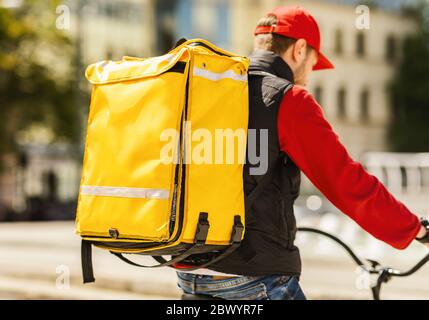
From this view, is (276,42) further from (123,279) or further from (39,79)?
(39,79)

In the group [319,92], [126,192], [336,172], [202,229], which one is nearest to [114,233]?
[126,192]

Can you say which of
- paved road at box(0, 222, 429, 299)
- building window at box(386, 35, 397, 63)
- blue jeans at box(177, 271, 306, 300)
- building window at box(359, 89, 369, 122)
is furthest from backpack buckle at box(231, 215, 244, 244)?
building window at box(386, 35, 397, 63)

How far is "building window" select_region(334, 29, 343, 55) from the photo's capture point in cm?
5388

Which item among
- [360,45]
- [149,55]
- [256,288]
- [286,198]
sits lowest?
[256,288]

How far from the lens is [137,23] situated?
174 ft

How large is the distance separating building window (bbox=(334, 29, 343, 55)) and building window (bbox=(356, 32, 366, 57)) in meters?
1.29

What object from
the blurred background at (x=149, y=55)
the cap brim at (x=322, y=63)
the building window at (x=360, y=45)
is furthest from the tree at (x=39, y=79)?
the cap brim at (x=322, y=63)

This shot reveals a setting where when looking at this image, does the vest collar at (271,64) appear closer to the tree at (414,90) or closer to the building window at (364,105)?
the tree at (414,90)

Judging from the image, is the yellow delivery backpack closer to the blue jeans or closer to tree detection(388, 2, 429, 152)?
the blue jeans

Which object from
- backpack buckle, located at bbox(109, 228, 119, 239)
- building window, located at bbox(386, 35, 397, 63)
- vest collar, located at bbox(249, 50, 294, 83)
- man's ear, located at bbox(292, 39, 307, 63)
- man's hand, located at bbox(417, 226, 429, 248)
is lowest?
man's hand, located at bbox(417, 226, 429, 248)

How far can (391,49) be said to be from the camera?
56.6 meters

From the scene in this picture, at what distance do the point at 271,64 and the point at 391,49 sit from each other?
54.6 metres
